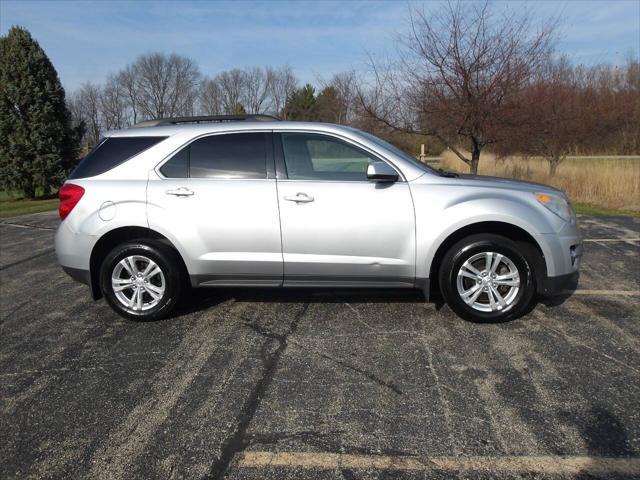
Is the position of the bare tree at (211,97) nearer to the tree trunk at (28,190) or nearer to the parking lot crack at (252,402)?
the tree trunk at (28,190)

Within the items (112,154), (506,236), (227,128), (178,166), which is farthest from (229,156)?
(506,236)

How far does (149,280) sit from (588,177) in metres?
13.3

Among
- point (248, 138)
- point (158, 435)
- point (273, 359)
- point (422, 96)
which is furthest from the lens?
point (422, 96)

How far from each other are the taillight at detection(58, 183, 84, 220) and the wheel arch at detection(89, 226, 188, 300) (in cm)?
40

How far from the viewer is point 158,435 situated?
272 centimetres

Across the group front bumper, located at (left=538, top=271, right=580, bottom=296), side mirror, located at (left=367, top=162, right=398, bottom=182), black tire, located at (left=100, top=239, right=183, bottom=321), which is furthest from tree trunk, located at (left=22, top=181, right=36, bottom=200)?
front bumper, located at (left=538, top=271, right=580, bottom=296)

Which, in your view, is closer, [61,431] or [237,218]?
[61,431]

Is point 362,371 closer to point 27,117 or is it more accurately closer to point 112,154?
point 112,154

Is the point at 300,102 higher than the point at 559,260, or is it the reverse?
the point at 300,102

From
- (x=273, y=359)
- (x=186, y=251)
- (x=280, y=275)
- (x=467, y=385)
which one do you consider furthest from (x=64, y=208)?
(x=467, y=385)

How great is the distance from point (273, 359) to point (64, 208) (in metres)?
2.43

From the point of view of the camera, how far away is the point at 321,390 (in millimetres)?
3170

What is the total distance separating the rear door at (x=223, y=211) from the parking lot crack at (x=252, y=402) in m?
0.48

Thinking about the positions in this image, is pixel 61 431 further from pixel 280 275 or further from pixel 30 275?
pixel 30 275
